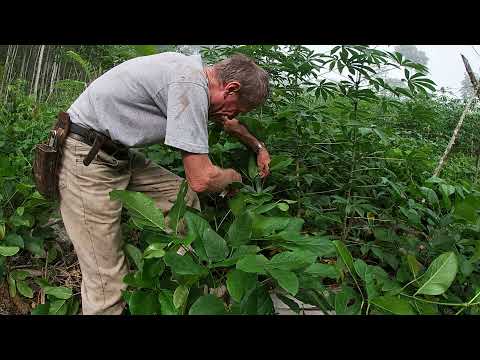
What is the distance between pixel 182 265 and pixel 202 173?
15.6 inches

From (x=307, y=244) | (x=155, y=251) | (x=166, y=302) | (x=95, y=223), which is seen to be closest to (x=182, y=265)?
(x=155, y=251)

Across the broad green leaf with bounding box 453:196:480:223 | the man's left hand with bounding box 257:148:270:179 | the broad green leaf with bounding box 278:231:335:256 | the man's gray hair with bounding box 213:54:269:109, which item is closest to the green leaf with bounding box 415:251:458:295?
the broad green leaf with bounding box 453:196:480:223

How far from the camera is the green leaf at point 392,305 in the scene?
1.40 m

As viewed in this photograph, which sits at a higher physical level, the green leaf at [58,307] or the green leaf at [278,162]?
Result: the green leaf at [278,162]

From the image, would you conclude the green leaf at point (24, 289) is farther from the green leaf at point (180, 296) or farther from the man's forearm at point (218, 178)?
A: the man's forearm at point (218, 178)

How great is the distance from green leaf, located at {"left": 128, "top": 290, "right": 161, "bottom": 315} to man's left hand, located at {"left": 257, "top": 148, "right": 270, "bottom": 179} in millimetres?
819

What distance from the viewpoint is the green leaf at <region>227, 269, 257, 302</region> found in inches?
52.6

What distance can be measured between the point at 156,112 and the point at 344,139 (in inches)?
41.3

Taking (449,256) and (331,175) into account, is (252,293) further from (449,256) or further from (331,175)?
(331,175)

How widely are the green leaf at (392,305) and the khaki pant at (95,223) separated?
109 centimetres

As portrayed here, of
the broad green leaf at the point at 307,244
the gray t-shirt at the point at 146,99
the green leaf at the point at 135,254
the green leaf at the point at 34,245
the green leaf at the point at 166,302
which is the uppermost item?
the gray t-shirt at the point at 146,99

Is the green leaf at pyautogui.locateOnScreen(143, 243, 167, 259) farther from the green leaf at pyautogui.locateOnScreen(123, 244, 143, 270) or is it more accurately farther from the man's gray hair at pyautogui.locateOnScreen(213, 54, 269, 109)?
the man's gray hair at pyautogui.locateOnScreen(213, 54, 269, 109)

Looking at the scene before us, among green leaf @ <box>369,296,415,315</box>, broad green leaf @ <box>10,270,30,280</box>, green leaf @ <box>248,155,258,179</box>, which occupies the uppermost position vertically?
green leaf @ <box>248,155,258,179</box>

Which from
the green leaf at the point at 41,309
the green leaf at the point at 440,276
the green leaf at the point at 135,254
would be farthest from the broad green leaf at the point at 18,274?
the green leaf at the point at 440,276
